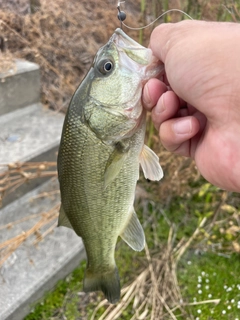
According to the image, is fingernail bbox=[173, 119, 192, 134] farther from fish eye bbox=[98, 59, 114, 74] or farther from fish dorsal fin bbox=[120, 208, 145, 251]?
fish dorsal fin bbox=[120, 208, 145, 251]

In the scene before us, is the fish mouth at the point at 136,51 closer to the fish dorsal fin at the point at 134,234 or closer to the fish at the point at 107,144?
the fish at the point at 107,144

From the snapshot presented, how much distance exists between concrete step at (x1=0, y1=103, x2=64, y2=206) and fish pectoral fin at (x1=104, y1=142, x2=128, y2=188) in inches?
53.7

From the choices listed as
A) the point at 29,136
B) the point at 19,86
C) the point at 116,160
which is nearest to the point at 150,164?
the point at 116,160

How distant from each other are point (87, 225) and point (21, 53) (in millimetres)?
2386

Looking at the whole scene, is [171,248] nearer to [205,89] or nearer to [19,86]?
[205,89]

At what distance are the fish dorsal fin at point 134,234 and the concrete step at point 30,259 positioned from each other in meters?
0.73

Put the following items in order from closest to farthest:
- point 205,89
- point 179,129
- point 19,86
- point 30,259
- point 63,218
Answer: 1. point 205,89
2. point 179,129
3. point 63,218
4. point 30,259
5. point 19,86

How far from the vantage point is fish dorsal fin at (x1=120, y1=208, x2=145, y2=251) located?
4.65ft

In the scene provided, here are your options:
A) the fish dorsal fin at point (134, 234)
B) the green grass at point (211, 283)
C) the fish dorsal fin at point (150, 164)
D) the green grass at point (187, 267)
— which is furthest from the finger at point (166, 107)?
the green grass at point (211, 283)

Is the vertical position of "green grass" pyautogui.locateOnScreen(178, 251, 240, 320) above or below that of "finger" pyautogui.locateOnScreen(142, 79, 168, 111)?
below

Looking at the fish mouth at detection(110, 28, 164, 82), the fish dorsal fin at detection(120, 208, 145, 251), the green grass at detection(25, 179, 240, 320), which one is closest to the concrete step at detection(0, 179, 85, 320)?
the green grass at detection(25, 179, 240, 320)

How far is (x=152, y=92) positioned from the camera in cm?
117

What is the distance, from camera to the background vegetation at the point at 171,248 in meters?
2.16

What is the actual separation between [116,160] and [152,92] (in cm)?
26
